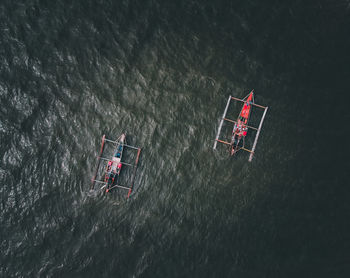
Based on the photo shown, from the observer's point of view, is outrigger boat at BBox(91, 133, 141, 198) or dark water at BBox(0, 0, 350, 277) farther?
outrigger boat at BBox(91, 133, 141, 198)

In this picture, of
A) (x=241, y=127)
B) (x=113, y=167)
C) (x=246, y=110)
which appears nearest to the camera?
(x=113, y=167)

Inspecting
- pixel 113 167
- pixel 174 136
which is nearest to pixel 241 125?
pixel 174 136

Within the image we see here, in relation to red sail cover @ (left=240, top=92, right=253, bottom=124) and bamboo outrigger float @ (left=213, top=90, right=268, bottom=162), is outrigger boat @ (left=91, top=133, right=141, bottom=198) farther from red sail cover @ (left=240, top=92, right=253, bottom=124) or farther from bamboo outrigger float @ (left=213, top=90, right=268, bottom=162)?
red sail cover @ (left=240, top=92, right=253, bottom=124)

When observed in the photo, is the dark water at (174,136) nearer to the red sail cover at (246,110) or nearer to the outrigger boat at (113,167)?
the outrigger boat at (113,167)

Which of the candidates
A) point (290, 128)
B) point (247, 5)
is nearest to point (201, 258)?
point (290, 128)

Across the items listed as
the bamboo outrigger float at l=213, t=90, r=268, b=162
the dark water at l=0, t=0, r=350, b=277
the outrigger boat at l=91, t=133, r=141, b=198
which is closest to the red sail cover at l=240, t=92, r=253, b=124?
the bamboo outrigger float at l=213, t=90, r=268, b=162

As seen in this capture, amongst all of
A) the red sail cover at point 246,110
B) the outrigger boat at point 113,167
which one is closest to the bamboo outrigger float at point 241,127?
the red sail cover at point 246,110

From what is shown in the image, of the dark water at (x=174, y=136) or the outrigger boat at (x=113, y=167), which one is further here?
the outrigger boat at (x=113, y=167)

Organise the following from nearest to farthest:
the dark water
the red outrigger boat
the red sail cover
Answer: the dark water, the red outrigger boat, the red sail cover

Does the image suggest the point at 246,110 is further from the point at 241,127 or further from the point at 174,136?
the point at 174,136
